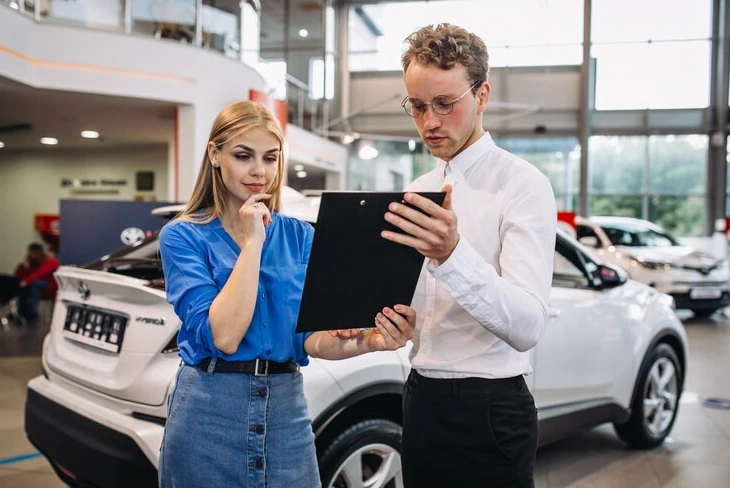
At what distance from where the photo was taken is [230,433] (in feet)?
5.56

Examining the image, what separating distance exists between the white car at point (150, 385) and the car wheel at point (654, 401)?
593 millimetres

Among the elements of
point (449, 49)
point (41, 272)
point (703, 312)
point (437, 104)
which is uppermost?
point (449, 49)

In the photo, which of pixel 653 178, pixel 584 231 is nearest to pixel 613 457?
pixel 584 231

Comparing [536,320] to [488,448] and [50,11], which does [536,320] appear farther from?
[50,11]

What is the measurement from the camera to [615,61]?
18484 mm

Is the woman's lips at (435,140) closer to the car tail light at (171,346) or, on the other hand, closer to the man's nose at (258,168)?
the man's nose at (258,168)

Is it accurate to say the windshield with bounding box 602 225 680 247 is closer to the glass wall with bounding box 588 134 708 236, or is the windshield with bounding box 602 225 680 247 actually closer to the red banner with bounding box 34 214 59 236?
the glass wall with bounding box 588 134 708 236

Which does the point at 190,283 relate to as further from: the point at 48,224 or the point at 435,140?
the point at 48,224

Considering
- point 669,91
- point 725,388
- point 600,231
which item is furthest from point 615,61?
point 725,388

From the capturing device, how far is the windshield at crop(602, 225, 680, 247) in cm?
1171

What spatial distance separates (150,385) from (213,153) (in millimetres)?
1112

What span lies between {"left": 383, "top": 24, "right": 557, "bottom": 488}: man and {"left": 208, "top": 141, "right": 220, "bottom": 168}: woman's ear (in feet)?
1.56

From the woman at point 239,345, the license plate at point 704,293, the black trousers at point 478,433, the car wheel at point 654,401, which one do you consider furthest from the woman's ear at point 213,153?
the license plate at point 704,293

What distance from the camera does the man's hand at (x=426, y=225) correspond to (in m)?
1.32
